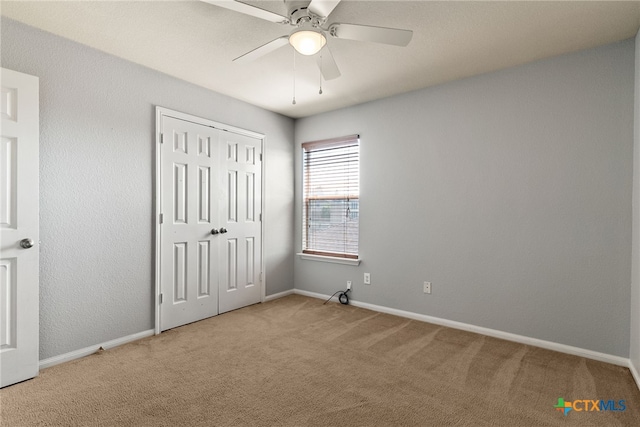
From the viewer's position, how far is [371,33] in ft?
6.29

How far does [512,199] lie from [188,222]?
10.2ft

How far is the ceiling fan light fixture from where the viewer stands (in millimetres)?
1856

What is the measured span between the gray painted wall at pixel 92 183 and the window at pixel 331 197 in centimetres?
170

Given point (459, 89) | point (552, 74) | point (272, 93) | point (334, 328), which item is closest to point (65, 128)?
point (272, 93)

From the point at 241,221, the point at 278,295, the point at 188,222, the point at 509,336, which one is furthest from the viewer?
the point at 278,295

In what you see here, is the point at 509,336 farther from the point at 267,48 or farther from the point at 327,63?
the point at 267,48

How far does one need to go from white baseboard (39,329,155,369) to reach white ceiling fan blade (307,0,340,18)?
2.97m

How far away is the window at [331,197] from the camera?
3994 mm

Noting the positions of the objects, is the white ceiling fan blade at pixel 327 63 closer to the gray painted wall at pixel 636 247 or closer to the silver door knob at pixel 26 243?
the gray painted wall at pixel 636 247

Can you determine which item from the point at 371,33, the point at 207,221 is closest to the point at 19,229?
the point at 207,221

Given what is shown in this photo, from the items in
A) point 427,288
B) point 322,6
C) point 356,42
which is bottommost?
point 427,288

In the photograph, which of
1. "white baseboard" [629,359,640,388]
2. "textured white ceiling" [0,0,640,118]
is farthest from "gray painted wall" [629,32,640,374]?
"textured white ceiling" [0,0,640,118]

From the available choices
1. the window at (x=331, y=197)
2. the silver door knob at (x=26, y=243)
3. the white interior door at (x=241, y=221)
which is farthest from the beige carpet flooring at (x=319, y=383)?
the window at (x=331, y=197)

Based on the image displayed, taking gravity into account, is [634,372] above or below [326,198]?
below
